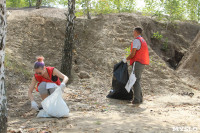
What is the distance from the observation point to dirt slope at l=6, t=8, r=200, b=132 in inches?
136

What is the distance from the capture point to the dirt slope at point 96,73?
3.46 meters

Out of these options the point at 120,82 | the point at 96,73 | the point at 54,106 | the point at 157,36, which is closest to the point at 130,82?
the point at 120,82

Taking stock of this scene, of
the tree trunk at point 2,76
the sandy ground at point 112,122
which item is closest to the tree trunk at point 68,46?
the sandy ground at point 112,122

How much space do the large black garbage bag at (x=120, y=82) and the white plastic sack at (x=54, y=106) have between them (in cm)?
184

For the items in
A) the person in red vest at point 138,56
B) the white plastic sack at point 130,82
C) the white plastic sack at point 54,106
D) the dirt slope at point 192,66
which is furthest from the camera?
the dirt slope at point 192,66

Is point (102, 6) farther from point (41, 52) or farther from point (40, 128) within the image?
point (40, 128)

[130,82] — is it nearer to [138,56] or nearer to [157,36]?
[138,56]

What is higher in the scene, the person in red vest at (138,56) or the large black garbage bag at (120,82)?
the person in red vest at (138,56)

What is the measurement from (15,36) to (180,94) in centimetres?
551

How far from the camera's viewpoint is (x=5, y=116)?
2758 mm

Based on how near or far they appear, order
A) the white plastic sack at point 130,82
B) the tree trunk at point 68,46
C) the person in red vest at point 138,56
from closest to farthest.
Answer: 1. the white plastic sack at point 130,82
2. the person in red vest at point 138,56
3. the tree trunk at point 68,46

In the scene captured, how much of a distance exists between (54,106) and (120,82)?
78.0 inches

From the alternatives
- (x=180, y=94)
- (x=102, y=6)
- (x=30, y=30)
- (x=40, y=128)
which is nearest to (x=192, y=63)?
(x=180, y=94)

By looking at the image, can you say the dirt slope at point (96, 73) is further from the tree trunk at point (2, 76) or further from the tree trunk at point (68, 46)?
the tree trunk at point (68, 46)
